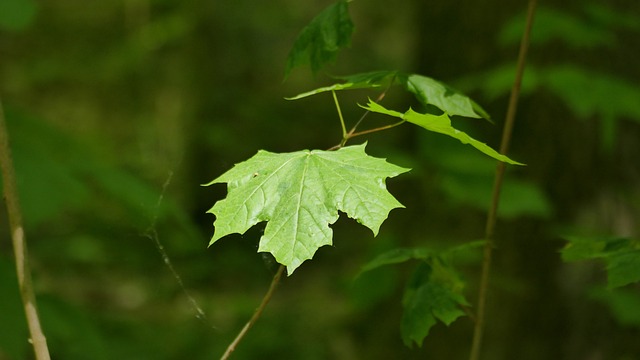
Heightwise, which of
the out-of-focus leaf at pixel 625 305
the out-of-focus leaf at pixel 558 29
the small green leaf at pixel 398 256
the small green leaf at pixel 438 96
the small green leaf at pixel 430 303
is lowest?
the out-of-focus leaf at pixel 625 305

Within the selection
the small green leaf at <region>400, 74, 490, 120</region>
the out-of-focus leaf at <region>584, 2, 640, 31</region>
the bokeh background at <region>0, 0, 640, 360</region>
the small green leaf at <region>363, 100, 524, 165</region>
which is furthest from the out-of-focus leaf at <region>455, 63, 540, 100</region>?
the small green leaf at <region>363, 100, 524, 165</region>

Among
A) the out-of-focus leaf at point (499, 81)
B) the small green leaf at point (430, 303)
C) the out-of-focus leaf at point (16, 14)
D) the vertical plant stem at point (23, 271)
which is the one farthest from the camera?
the out-of-focus leaf at point (499, 81)

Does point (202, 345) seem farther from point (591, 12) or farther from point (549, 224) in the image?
point (591, 12)

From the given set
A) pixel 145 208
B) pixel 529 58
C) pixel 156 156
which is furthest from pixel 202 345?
pixel 156 156

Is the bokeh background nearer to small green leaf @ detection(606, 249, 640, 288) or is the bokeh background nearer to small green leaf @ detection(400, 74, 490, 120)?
small green leaf @ detection(400, 74, 490, 120)

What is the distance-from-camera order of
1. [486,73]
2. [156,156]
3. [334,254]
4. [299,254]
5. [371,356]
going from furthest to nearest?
[156,156]
[334,254]
[371,356]
[486,73]
[299,254]

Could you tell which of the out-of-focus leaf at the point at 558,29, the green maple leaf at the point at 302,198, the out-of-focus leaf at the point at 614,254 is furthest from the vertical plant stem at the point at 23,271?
the out-of-focus leaf at the point at 558,29

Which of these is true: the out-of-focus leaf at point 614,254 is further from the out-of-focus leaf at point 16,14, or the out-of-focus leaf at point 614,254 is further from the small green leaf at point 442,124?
the out-of-focus leaf at point 16,14
